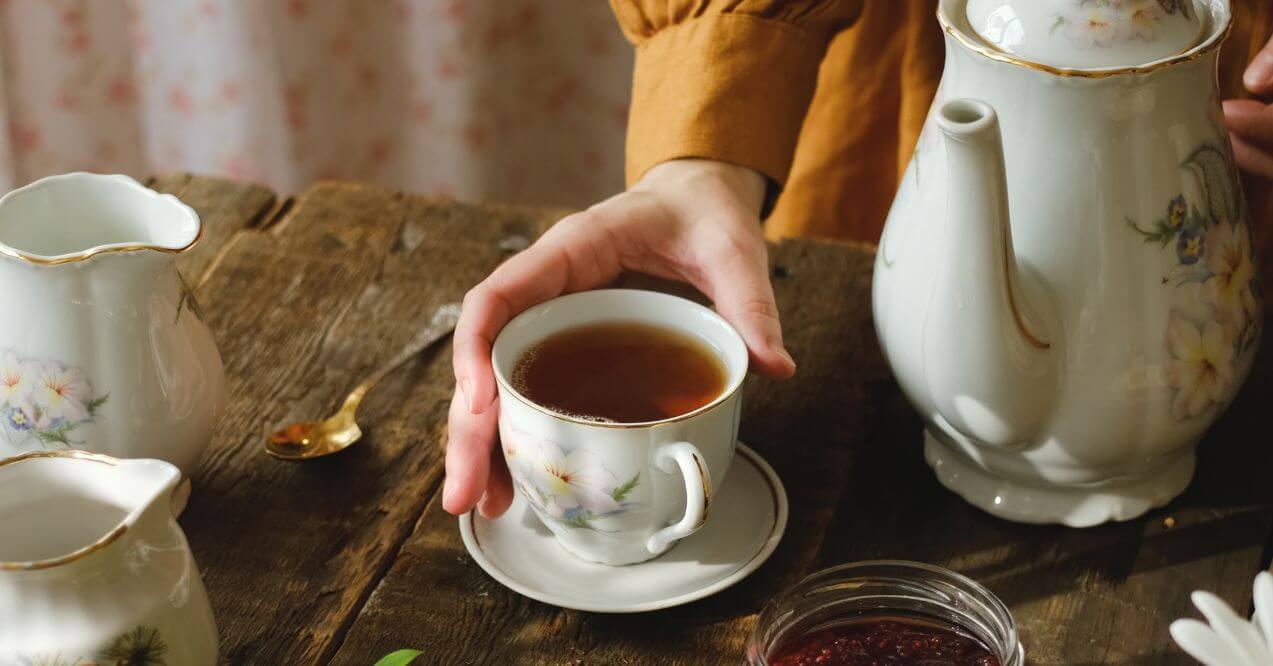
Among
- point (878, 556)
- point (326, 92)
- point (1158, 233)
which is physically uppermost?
point (1158, 233)

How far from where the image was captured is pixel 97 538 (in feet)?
2.23

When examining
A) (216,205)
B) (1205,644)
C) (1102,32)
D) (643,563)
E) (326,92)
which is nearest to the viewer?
(1205,644)

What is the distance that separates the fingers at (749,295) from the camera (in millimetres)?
837

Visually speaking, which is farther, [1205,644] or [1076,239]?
[1076,239]

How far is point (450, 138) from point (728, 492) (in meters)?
1.60

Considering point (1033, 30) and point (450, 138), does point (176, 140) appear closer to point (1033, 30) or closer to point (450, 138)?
point (450, 138)

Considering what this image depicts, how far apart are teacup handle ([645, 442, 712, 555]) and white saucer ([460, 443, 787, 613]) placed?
0.17 feet

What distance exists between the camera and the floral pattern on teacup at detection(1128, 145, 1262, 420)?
0.73 metres

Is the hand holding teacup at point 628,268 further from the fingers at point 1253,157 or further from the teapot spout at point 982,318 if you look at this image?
the fingers at point 1253,157

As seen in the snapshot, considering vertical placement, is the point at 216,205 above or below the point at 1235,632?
below

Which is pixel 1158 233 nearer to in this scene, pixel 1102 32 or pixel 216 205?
pixel 1102 32

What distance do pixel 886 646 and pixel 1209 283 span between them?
0.92ft

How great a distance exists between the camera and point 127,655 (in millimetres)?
616

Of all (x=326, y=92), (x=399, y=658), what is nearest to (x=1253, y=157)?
(x=399, y=658)
